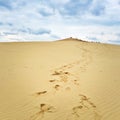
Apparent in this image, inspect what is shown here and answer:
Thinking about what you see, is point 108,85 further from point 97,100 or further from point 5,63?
point 5,63

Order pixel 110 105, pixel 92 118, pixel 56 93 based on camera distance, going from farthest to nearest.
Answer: pixel 56 93 → pixel 110 105 → pixel 92 118

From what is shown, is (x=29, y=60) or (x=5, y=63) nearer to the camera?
(x=5, y=63)

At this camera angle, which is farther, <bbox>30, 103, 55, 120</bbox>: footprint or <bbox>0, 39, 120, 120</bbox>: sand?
<bbox>0, 39, 120, 120</bbox>: sand

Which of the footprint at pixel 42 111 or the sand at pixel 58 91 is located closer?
→ the footprint at pixel 42 111

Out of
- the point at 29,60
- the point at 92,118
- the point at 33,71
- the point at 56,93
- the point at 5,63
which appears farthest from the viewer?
the point at 29,60

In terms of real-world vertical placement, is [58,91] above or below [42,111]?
above

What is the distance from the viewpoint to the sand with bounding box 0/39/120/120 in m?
6.69

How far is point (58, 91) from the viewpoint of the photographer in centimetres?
804

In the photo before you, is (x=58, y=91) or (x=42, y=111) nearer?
(x=42, y=111)

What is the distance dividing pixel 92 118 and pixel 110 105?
1032 millimetres

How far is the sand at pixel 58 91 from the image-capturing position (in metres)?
6.69

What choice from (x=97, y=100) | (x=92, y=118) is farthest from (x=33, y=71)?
(x=92, y=118)

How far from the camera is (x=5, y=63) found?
11648mm

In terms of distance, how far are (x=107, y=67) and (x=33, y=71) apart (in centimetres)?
336
